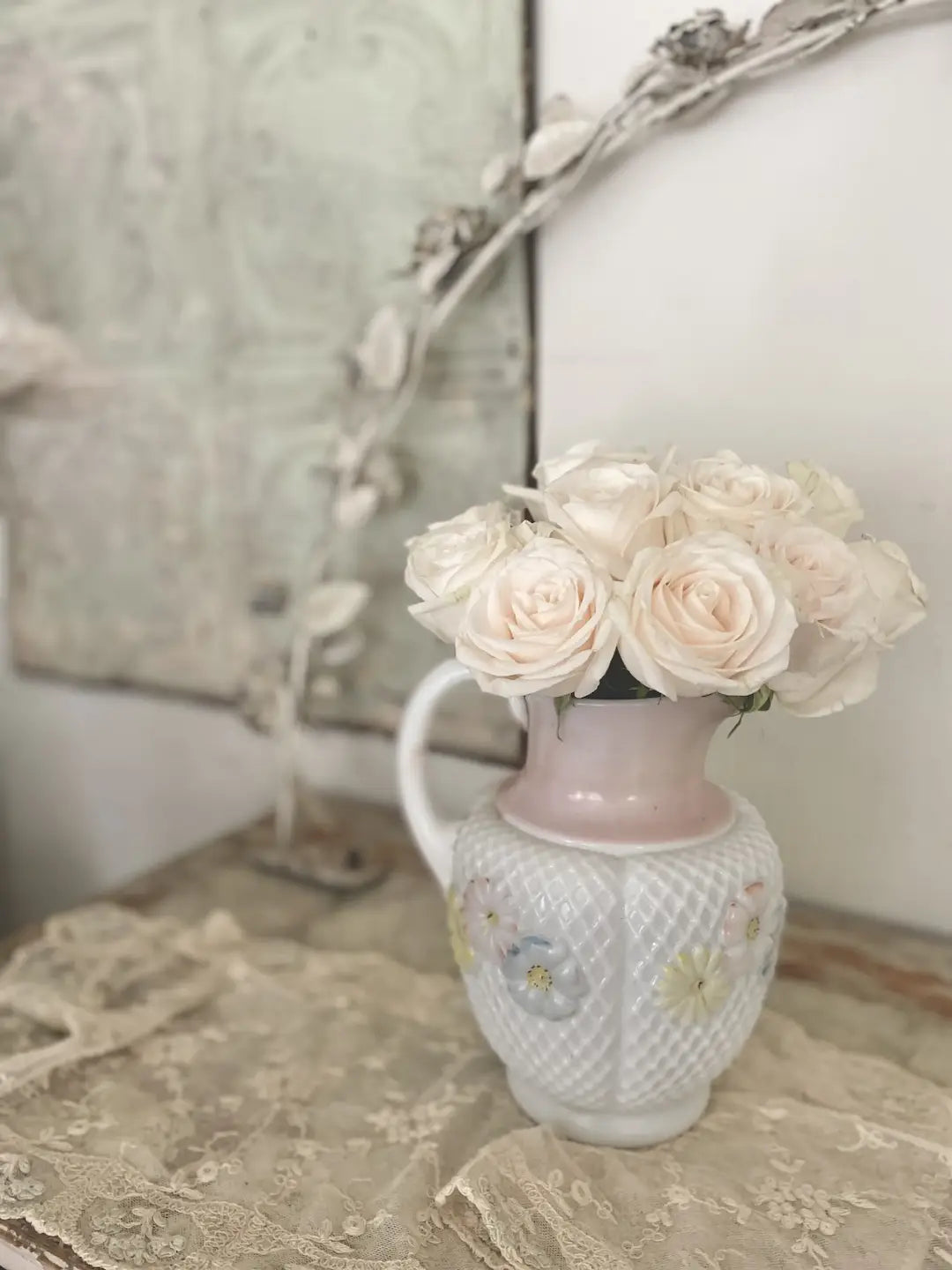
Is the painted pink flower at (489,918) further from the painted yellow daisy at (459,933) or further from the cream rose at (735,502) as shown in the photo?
the cream rose at (735,502)

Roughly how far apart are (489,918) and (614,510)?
0.85 ft

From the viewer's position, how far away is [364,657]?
3.72ft

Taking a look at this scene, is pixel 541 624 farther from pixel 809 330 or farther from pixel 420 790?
pixel 809 330

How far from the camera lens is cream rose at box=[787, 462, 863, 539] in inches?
25.7

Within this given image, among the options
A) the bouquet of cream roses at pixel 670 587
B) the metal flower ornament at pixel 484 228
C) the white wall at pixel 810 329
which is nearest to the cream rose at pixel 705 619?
the bouquet of cream roses at pixel 670 587

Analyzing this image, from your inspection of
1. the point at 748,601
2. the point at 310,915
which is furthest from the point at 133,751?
the point at 748,601

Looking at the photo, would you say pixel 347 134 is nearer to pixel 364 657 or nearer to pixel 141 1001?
pixel 364 657

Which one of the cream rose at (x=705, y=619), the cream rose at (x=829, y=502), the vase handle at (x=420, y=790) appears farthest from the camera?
the vase handle at (x=420, y=790)

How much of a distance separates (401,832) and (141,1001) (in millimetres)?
342

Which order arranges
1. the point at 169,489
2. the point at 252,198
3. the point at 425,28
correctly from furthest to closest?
the point at 169,489
the point at 252,198
the point at 425,28

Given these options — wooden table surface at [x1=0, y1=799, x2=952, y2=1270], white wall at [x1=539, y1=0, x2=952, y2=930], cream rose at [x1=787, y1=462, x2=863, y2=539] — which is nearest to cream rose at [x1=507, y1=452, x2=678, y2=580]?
cream rose at [x1=787, y1=462, x2=863, y2=539]

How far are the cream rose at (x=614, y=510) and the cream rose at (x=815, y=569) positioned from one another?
58 mm

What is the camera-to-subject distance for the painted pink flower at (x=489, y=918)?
65 cm

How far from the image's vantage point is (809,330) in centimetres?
86
